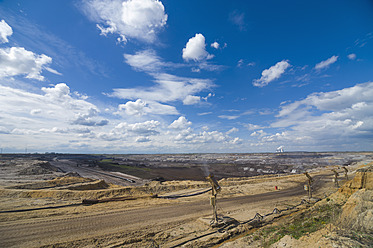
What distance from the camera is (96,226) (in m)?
13.2

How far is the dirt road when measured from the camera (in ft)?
36.2

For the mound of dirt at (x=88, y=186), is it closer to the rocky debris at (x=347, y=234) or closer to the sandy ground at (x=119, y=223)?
the sandy ground at (x=119, y=223)

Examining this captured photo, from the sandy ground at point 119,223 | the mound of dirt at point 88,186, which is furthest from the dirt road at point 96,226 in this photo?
the mound of dirt at point 88,186

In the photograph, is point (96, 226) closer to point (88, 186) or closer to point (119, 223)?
point (119, 223)

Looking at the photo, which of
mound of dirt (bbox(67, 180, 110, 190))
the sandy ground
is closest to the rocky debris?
the sandy ground

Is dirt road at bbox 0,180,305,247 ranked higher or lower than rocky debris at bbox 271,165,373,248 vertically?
lower

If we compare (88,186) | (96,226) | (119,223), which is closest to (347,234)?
(119,223)

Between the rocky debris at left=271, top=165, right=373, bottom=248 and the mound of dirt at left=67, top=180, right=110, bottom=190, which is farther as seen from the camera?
the mound of dirt at left=67, top=180, right=110, bottom=190

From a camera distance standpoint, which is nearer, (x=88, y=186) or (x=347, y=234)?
(x=347, y=234)

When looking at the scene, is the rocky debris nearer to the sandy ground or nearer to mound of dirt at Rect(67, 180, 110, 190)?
the sandy ground

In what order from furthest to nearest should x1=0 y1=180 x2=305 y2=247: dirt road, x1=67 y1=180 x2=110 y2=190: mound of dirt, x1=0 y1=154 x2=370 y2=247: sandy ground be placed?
x1=67 y1=180 x2=110 y2=190: mound of dirt
x1=0 y1=180 x2=305 y2=247: dirt road
x1=0 y1=154 x2=370 y2=247: sandy ground

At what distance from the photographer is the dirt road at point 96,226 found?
11047mm

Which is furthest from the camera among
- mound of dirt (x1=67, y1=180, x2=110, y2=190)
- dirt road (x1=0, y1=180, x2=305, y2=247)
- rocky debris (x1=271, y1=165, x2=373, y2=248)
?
mound of dirt (x1=67, y1=180, x2=110, y2=190)

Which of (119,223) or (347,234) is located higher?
(347,234)
